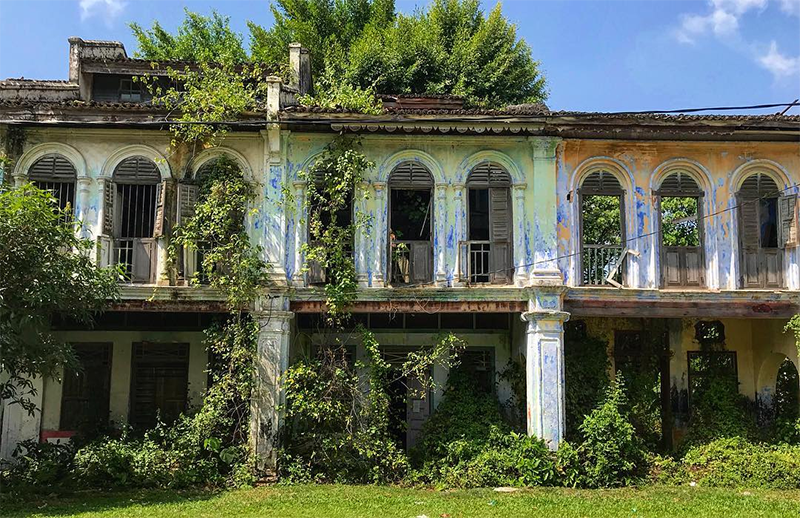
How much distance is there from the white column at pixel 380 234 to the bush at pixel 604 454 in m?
4.63

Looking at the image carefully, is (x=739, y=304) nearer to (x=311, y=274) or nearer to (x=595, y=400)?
(x=595, y=400)

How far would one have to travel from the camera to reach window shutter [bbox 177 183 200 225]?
44.3 feet

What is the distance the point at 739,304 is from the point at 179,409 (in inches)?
468

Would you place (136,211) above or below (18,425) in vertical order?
above

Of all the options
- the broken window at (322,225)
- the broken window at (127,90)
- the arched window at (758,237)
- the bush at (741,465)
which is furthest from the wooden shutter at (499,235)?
the broken window at (127,90)

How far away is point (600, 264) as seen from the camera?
1384 centimetres

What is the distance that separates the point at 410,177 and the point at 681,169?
5.50m

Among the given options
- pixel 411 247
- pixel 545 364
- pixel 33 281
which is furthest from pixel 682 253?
pixel 33 281

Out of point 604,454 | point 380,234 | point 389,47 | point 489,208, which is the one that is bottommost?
point 604,454

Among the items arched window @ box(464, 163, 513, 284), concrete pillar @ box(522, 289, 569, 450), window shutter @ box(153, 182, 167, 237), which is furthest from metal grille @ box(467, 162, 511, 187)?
window shutter @ box(153, 182, 167, 237)

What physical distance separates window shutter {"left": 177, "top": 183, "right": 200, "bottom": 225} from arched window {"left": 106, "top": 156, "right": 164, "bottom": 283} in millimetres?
333

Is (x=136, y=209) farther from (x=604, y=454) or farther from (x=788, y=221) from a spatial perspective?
(x=788, y=221)

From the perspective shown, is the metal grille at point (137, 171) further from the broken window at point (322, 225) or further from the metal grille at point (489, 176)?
the metal grille at point (489, 176)

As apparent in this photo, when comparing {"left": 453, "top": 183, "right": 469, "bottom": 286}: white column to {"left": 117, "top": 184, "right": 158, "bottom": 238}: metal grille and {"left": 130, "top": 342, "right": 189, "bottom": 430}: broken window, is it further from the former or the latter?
{"left": 130, "top": 342, "right": 189, "bottom": 430}: broken window
